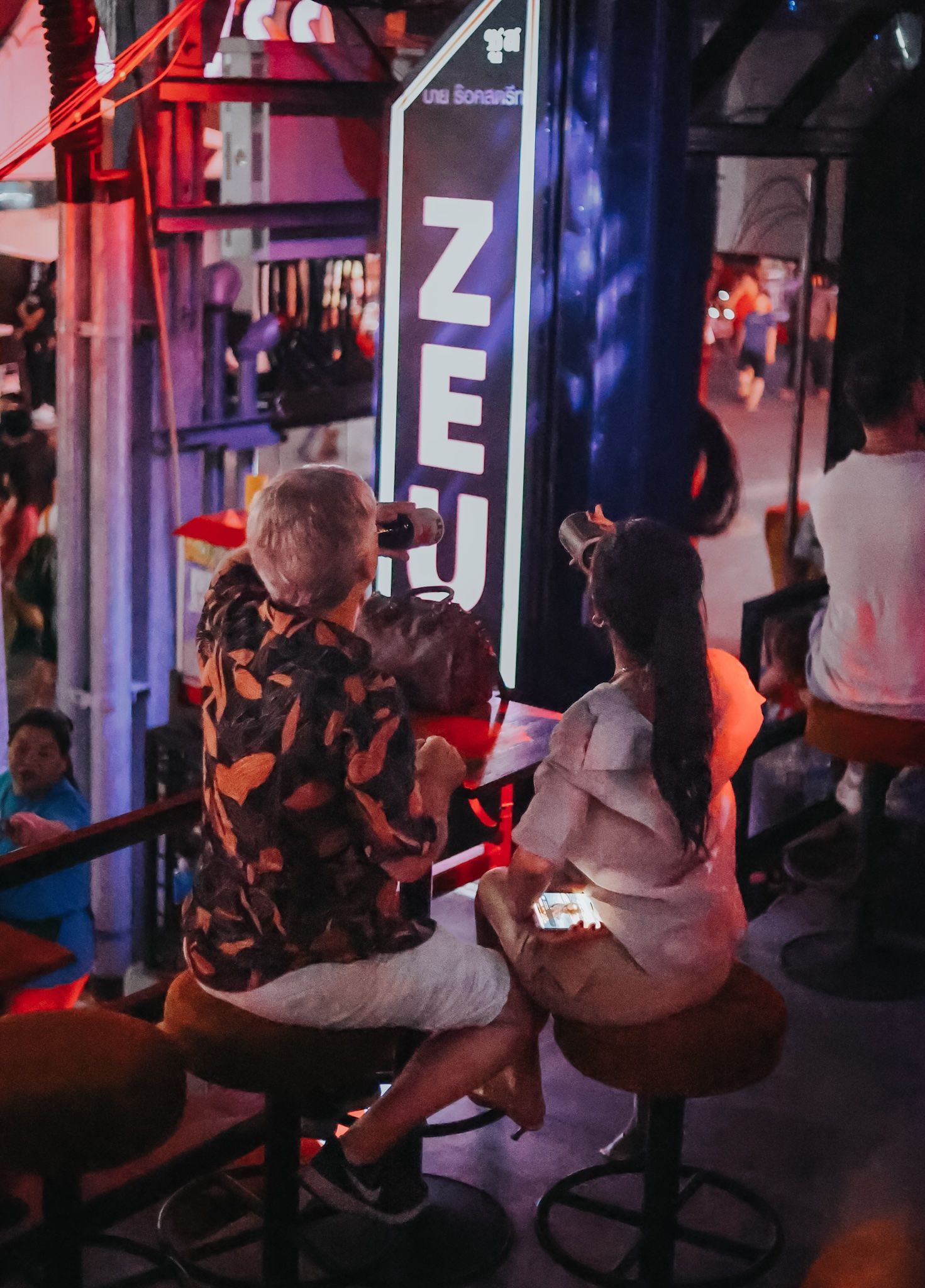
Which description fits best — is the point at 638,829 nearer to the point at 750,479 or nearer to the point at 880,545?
the point at 880,545

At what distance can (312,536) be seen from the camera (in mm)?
2486

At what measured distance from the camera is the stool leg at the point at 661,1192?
9.29ft

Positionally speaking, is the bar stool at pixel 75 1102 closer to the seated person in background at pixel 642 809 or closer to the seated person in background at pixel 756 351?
the seated person in background at pixel 642 809

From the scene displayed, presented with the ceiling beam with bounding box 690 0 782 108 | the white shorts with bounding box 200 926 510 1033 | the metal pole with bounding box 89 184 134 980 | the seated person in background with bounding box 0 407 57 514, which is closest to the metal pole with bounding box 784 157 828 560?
Answer: the ceiling beam with bounding box 690 0 782 108

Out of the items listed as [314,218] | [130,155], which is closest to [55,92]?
[130,155]

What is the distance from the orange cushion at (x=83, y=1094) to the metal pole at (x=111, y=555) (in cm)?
348

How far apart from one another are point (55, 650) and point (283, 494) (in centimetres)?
387

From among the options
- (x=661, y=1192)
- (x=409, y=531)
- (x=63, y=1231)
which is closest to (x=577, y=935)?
(x=661, y=1192)

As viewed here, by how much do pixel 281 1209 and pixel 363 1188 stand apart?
0.19m

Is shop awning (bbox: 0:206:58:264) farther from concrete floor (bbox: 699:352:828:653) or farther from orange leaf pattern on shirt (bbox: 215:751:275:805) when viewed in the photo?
orange leaf pattern on shirt (bbox: 215:751:275:805)

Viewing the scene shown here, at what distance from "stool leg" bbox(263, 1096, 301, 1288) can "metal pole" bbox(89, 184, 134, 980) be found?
3.35 m

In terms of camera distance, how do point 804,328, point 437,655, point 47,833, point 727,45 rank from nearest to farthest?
point 437,655, point 47,833, point 727,45, point 804,328

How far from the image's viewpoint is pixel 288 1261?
2.86 metres

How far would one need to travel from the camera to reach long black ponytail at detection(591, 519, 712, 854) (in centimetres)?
266
